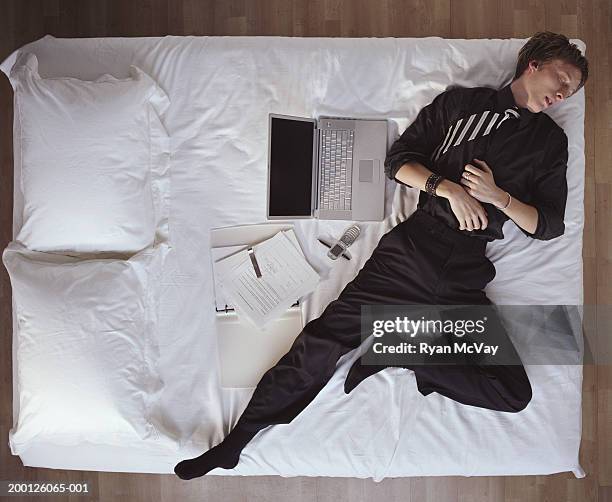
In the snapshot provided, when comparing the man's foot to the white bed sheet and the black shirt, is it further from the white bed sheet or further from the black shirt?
the black shirt

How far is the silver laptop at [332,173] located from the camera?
1.64m

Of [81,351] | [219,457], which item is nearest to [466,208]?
[219,457]

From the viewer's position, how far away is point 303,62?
168 cm

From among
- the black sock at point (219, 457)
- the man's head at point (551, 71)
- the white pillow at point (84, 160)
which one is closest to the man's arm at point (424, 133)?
the man's head at point (551, 71)

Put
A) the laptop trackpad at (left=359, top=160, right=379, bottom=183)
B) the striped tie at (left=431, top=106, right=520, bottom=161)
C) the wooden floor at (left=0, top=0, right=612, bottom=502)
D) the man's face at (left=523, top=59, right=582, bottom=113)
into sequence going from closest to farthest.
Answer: the man's face at (left=523, top=59, right=582, bottom=113) < the striped tie at (left=431, top=106, right=520, bottom=161) < the laptop trackpad at (left=359, top=160, right=379, bottom=183) < the wooden floor at (left=0, top=0, right=612, bottom=502)

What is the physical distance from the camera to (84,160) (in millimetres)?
1519

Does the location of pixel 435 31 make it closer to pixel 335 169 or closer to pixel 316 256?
pixel 335 169

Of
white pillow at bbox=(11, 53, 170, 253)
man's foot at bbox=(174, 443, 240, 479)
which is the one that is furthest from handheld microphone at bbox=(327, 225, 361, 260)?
man's foot at bbox=(174, 443, 240, 479)

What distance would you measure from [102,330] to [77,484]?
835mm

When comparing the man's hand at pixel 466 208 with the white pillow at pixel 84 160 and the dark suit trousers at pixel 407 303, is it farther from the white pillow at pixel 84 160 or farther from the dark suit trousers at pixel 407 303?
the white pillow at pixel 84 160

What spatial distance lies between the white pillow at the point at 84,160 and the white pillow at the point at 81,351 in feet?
0.29

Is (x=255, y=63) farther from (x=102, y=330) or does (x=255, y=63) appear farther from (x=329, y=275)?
(x=102, y=330)

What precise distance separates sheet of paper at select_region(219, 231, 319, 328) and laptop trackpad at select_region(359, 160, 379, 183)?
1.05ft

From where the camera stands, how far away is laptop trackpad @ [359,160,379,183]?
1675 millimetres
